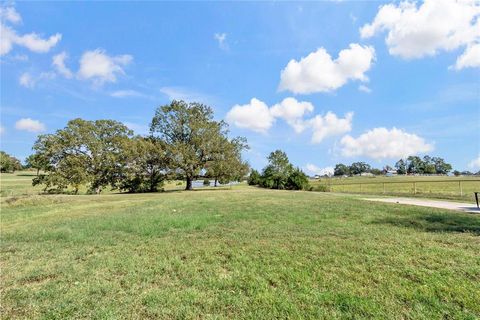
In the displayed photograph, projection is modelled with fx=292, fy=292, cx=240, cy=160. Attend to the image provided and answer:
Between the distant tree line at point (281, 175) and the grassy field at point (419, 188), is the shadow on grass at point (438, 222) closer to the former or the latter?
the grassy field at point (419, 188)

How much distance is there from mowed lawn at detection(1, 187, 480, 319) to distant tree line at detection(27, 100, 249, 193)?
21.4 metres

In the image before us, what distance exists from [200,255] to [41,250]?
3.70 m

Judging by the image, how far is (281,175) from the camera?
1576 inches

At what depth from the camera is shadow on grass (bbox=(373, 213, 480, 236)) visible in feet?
23.5

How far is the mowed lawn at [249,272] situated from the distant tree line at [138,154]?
2136cm

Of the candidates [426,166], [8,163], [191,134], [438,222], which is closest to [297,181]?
[191,134]

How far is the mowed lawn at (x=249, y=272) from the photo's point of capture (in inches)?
135

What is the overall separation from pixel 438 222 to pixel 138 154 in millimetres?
25158

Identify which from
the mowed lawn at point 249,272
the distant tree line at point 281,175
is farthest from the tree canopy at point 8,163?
the mowed lawn at point 249,272

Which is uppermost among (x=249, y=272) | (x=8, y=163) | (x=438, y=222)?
(x=8, y=163)

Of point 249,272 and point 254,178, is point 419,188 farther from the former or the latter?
point 249,272

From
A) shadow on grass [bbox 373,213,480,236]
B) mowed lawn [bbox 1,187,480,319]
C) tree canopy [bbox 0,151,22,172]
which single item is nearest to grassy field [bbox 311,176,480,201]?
shadow on grass [bbox 373,213,480,236]

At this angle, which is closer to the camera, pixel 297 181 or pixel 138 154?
pixel 138 154

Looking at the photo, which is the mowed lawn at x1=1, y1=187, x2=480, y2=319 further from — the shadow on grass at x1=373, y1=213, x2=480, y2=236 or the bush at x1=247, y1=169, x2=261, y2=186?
the bush at x1=247, y1=169, x2=261, y2=186
